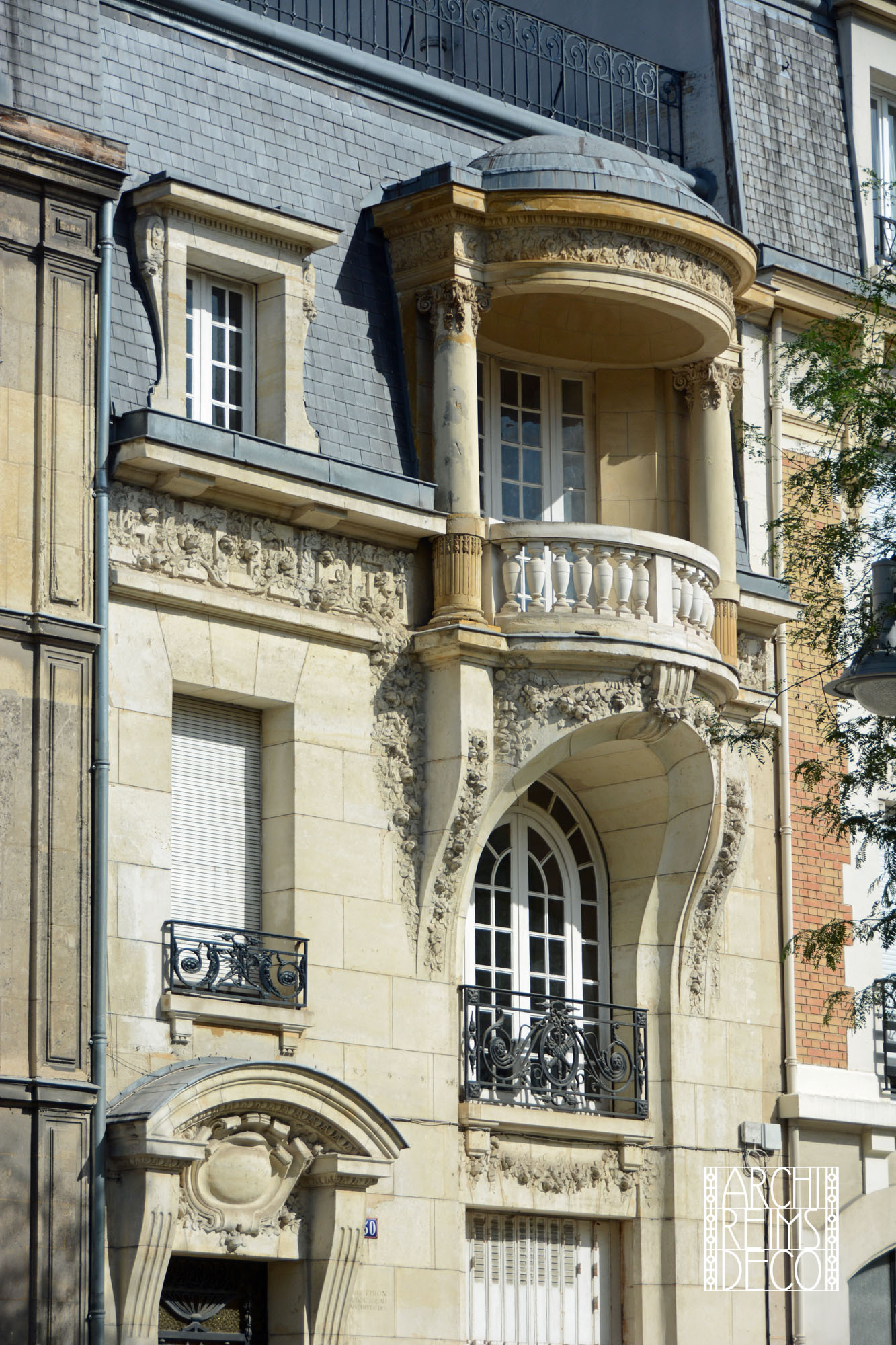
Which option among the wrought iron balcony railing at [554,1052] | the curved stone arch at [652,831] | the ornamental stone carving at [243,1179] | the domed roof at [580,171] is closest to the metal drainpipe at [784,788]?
the curved stone arch at [652,831]

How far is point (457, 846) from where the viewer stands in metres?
17.7

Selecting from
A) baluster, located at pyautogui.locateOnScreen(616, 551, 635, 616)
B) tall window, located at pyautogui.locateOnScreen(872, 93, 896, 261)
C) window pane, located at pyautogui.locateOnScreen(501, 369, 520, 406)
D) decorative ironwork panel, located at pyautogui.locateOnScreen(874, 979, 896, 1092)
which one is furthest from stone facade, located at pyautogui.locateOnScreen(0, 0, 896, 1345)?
tall window, located at pyautogui.locateOnScreen(872, 93, 896, 261)

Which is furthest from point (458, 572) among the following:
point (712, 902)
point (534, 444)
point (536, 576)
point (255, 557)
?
point (712, 902)

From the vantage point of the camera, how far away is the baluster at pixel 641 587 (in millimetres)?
18453

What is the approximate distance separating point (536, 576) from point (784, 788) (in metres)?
3.51

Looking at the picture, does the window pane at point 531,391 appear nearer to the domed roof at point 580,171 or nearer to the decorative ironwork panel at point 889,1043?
the domed roof at point 580,171

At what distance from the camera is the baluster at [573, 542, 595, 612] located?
718 inches

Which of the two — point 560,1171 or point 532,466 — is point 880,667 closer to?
point 560,1171

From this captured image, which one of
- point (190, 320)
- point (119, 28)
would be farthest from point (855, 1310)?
point (119, 28)

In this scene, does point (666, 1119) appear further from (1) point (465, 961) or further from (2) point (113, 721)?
(2) point (113, 721)

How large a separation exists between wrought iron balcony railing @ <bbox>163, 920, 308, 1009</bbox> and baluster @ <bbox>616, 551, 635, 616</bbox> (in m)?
3.69

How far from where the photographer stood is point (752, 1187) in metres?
19.3

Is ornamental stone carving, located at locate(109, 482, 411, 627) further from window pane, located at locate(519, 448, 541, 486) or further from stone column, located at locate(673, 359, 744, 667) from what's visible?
stone column, located at locate(673, 359, 744, 667)

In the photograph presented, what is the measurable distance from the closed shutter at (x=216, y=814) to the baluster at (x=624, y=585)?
2.97 m
